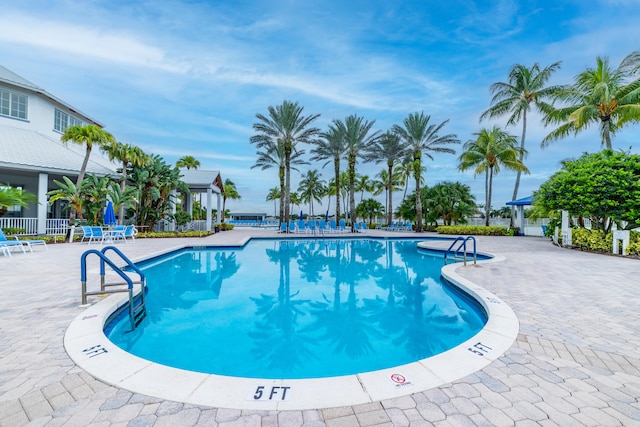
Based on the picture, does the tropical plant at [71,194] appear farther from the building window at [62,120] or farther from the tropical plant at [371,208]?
the tropical plant at [371,208]

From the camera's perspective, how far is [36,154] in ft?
51.8

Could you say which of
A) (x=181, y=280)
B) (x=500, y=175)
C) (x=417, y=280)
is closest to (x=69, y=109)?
(x=181, y=280)

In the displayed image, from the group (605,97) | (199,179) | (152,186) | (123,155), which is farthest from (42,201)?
(605,97)

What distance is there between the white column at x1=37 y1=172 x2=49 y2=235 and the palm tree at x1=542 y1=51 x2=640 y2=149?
27.6 meters

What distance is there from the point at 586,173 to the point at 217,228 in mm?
23234

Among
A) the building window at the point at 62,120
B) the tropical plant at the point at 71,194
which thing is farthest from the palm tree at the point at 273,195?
the tropical plant at the point at 71,194

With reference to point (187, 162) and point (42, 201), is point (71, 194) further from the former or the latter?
point (187, 162)

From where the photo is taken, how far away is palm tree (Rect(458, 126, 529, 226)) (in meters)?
23.1

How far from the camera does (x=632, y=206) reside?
35.3 feet

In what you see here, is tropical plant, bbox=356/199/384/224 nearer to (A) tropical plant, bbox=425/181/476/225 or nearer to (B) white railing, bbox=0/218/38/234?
(A) tropical plant, bbox=425/181/476/225

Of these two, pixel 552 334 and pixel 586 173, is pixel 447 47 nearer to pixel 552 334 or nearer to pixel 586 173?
pixel 586 173

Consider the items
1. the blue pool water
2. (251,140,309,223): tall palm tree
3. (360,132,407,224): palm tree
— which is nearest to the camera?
the blue pool water

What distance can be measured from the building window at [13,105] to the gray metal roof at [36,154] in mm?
885

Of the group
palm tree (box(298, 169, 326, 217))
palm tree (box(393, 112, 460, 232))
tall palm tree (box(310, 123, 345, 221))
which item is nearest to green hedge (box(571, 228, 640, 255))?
palm tree (box(393, 112, 460, 232))
